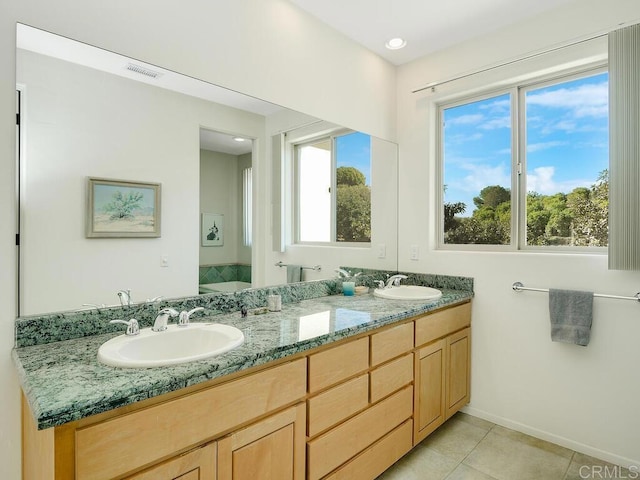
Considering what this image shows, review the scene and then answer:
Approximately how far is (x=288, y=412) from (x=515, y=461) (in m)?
1.52

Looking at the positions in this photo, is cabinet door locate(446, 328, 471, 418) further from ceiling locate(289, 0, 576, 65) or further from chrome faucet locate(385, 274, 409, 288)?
ceiling locate(289, 0, 576, 65)

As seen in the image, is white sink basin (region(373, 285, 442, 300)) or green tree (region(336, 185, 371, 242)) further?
green tree (region(336, 185, 371, 242))

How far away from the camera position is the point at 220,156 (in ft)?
6.18

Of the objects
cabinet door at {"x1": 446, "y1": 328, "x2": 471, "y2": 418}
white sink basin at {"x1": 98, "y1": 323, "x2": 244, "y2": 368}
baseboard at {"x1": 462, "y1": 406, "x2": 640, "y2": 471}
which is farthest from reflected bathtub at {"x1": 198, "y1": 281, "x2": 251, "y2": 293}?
baseboard at {"x1": 462, "y1": 406, "x2": 640, "y2": 471}

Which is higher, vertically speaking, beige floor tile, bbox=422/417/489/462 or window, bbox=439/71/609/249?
window, bbox=439/71/609/249

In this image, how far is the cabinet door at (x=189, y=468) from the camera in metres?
1.00

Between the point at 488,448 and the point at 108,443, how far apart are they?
2.12 metres

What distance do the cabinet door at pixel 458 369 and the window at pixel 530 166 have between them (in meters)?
0.71

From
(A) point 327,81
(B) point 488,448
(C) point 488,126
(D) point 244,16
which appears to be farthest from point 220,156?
(B) point 488,448

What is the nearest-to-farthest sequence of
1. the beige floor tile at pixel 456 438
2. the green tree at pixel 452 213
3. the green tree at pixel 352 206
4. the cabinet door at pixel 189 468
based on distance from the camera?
the cabinet door at pixel 189 468 → the beige floor tile at pixel 456 438 → the green tree at pixel 352 206 → the green tree at pixel 452 213

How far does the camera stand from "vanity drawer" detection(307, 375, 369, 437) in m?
1.48

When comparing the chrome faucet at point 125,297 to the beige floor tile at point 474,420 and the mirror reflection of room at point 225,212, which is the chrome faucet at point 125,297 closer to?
the mirror reflection of room at point 225,212

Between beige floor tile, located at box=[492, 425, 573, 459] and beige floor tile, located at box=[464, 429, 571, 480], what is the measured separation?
24 millimetres

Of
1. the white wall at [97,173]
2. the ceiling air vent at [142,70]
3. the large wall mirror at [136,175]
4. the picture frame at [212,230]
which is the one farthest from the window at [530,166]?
the ceiling air vent at [142,70]
